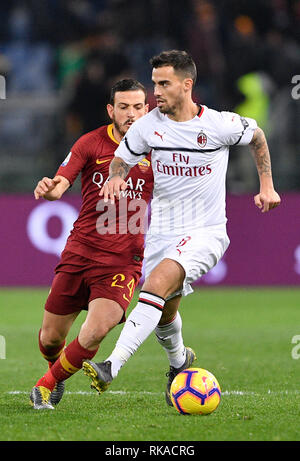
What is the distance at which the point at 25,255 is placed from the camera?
14000 mm

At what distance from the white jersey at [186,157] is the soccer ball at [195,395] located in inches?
40.0

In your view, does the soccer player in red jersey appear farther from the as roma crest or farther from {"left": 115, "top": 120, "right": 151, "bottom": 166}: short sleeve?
{"left": 115, "top": 120, "right": 151, "bottom": 166}: short sleeve

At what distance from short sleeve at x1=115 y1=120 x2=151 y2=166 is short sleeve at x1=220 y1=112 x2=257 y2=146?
524 millimetres

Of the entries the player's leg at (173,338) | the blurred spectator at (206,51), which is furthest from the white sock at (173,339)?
the blurred spectator at (206,51)

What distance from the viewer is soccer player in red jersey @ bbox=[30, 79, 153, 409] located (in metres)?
6.04

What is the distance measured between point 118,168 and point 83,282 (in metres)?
0.84

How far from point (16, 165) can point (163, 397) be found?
8729 mm

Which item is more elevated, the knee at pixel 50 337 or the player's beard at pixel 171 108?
the player's beard at pixel 171 108

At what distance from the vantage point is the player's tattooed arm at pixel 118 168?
5988 millimetres

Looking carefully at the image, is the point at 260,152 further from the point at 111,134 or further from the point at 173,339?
the point at 173,339

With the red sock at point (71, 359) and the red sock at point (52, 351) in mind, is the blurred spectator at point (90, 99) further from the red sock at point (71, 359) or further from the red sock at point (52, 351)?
the red sock at point (71, 359)

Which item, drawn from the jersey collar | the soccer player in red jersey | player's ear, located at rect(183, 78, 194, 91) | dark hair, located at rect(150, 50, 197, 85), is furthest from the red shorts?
dark hair, located at rect(150, 50, 197, 85)

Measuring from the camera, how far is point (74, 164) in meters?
6.35

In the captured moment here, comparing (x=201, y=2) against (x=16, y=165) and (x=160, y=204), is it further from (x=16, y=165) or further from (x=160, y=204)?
(x=160, y=204)
